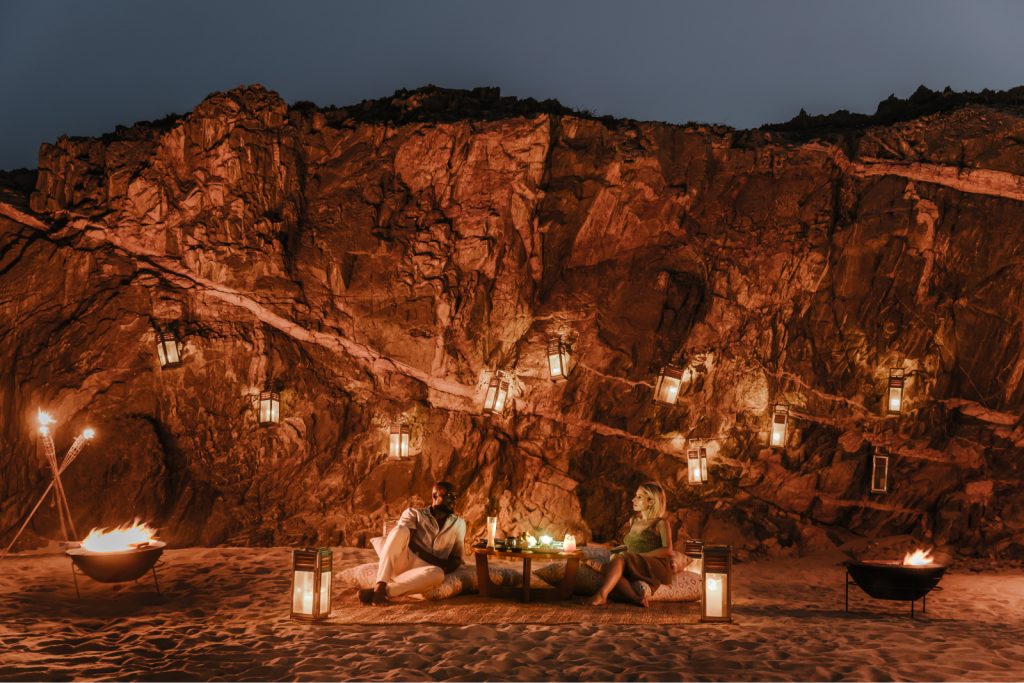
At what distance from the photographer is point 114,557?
282 inches

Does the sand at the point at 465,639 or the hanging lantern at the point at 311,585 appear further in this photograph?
the hanging lantern at the point at 311,585

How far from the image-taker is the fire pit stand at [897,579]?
23.1 feet

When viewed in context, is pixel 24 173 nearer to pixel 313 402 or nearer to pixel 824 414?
pixel 313 402

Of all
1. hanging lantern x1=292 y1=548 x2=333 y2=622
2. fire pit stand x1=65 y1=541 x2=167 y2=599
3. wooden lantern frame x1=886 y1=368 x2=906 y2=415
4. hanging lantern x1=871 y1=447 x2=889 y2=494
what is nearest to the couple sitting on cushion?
hanging lantern x1=292 y1=548 x2=333 y2=622

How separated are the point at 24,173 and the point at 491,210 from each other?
769 centimetres

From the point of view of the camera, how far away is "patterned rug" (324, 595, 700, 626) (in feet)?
22.4

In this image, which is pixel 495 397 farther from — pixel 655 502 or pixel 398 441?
pixel 655 502

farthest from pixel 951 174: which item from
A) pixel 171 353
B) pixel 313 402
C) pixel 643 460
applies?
pixel 171 353

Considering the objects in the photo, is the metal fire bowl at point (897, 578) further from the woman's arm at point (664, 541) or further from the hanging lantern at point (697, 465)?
the hanging lantern at point (697, 465)

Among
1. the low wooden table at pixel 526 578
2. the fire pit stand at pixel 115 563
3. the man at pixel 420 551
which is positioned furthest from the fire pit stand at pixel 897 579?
the fire pit stand at pixel 115 563

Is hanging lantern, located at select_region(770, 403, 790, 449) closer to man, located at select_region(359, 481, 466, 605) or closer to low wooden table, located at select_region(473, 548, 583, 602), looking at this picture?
low wooden table, located at select_region(473, 548, 583, 602)

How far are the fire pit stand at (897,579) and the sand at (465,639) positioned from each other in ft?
0.77

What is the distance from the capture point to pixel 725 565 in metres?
6.89

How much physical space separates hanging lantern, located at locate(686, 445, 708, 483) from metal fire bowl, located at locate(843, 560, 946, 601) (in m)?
3.03
